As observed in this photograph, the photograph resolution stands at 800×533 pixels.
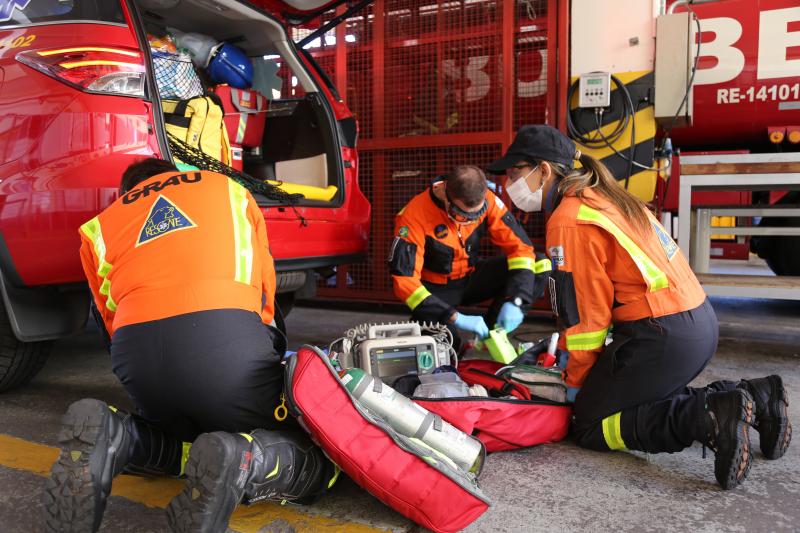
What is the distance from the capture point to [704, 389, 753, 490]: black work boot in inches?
66.4

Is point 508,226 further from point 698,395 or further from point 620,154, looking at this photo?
point 698,395

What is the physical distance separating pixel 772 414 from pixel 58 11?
2.77 metres

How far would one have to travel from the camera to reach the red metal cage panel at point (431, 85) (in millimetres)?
4070

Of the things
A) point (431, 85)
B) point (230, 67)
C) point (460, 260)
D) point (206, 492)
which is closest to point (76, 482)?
point (206, 492)

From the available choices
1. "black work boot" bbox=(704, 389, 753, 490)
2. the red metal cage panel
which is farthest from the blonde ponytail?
the red metal cage panel

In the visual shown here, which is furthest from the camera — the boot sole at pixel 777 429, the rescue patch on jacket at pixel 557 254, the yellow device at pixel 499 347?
the yellow device at pixel 499 347

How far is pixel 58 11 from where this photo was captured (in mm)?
2189

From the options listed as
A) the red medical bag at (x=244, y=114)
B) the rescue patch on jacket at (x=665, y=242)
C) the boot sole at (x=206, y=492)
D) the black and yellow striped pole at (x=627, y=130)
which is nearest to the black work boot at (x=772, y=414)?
the rescue patch on jacket at (x=665, y=242)

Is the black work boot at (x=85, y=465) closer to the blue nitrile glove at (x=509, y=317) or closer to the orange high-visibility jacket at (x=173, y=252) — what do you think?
the orange high-visibility jacket at (x=173, y=252)

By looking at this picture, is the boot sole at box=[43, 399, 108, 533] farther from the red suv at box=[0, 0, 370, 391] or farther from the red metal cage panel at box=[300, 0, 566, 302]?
the red metal cage panel at box=[300, 0, 566, 302]

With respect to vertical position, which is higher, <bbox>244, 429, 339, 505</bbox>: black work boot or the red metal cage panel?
the red metal cage panel

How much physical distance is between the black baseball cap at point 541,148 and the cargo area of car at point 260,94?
125cm

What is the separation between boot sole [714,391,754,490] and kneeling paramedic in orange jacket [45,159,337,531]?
1098mm

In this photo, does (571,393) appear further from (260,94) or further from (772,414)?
(260,94)
